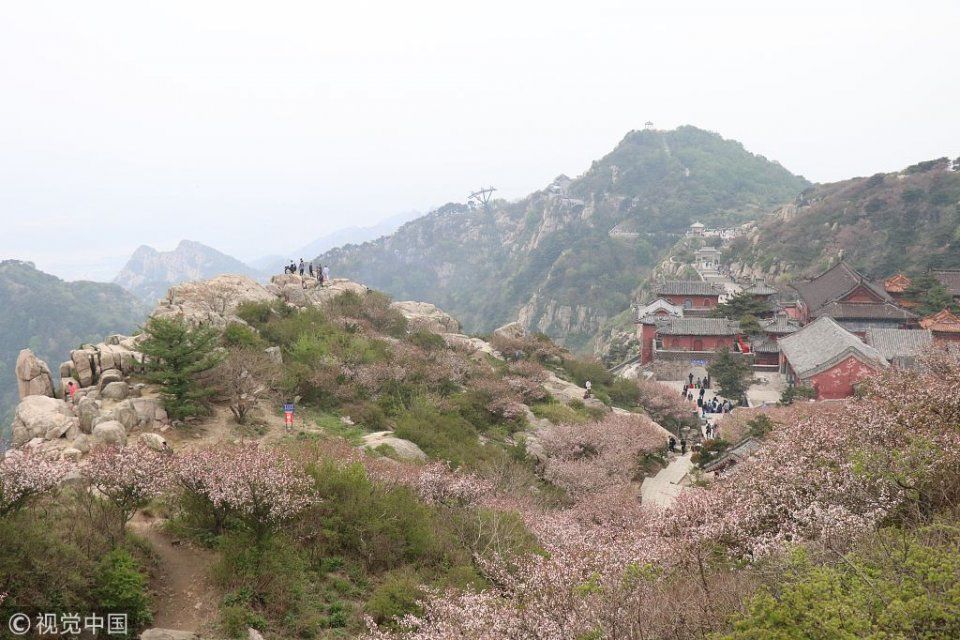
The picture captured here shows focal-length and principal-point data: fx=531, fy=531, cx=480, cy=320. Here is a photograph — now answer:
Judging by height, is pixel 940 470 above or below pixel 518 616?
above

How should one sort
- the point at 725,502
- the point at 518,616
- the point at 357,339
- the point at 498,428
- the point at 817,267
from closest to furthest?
the point at 518,616
the point at 725,502
the point at 498,428
the point at 357,339
the point at 817,267

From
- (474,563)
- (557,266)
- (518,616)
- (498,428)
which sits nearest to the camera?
(518,616)

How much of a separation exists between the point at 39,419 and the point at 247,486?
8.25 metres

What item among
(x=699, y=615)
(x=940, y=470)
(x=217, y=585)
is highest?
(x=940, y=470)

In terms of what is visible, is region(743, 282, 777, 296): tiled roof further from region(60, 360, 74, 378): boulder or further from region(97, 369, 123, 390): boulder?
region(60, 360, 74, 378): boulder

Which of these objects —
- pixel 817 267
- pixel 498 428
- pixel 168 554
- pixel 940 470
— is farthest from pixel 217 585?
pixel 817 267

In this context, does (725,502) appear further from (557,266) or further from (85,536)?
(557,266)

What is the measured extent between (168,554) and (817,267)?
67.4 meters

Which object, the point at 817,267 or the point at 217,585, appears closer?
the point at 217,585

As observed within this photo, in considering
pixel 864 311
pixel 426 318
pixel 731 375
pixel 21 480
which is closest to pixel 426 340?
pixel 426 318

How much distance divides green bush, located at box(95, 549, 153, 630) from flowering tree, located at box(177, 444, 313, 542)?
4.41 ft

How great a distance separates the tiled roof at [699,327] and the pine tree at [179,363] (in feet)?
105

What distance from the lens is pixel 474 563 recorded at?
1008cm

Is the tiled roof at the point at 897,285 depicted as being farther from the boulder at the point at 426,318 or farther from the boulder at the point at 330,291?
the boulder at the point at 330,291
